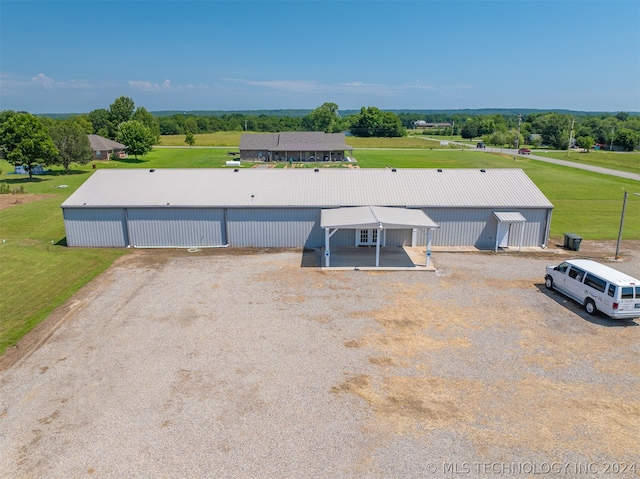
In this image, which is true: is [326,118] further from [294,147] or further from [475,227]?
[475,227]

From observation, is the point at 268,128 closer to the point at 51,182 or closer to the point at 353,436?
the point at 51,182

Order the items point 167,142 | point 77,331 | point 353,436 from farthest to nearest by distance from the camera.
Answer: point 167,142 < point 77,331 < point 353,436

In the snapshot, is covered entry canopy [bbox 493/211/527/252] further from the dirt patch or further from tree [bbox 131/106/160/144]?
tree [bbox 131/106/160/144]

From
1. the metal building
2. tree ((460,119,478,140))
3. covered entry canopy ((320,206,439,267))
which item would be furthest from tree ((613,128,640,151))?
covered entry canopy ((320,206,439,267))

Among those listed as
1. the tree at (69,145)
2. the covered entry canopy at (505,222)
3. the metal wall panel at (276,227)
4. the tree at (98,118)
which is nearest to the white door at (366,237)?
the metal wall panel at (276,227)

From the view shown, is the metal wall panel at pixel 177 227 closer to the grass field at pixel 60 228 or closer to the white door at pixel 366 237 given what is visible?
the grass field at pixel 60 228

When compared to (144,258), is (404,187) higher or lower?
higher

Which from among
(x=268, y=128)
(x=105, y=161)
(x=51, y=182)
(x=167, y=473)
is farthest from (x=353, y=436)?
(x=268, y=128)
